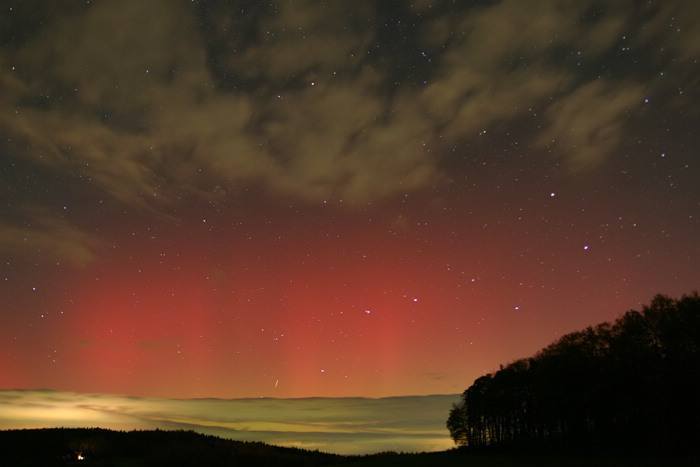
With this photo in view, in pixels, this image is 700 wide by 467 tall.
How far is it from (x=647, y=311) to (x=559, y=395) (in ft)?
43.1

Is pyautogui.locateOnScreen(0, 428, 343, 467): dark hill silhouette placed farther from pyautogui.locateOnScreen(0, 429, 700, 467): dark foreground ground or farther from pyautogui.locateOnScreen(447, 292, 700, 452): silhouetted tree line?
pyautogui.locateOnScreen(447, 292, 700, 452): silhouetted tree line

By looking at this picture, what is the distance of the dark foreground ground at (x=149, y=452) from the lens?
164 feet

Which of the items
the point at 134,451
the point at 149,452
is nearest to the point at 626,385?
the point at 149,452

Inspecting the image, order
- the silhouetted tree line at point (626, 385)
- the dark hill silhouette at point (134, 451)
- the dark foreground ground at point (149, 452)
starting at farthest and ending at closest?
the dark hill silhouette at point (134, 451), the dark foreground ground at point (149, 452), the silhouetted tree line at point (626, 385)

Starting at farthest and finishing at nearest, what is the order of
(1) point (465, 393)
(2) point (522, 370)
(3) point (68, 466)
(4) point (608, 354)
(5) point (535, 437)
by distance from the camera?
1. (1) point (465, 393)
2. (2) point (522, 370)
3. (5) point (535, 437)
4. (4) point (608, 354)
5. (3) point (68, 466)

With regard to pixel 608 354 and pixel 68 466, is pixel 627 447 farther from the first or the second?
pixel 68 466

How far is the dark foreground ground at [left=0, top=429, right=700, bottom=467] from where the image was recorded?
5006 cm

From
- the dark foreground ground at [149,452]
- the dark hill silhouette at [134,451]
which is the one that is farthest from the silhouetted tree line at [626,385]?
the dark hill silhouette at [134,451]

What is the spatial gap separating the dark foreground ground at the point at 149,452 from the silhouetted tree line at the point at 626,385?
22.3ft

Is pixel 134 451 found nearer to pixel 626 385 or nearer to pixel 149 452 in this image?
pixel 149 452

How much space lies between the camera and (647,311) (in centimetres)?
5372

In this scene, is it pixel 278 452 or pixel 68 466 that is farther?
pixel 278 452

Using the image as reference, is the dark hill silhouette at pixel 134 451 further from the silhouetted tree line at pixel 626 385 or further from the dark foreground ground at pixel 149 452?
the silhouetted tree line at pixel 626 385

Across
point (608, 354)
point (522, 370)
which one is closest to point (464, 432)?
point (522, 370)
